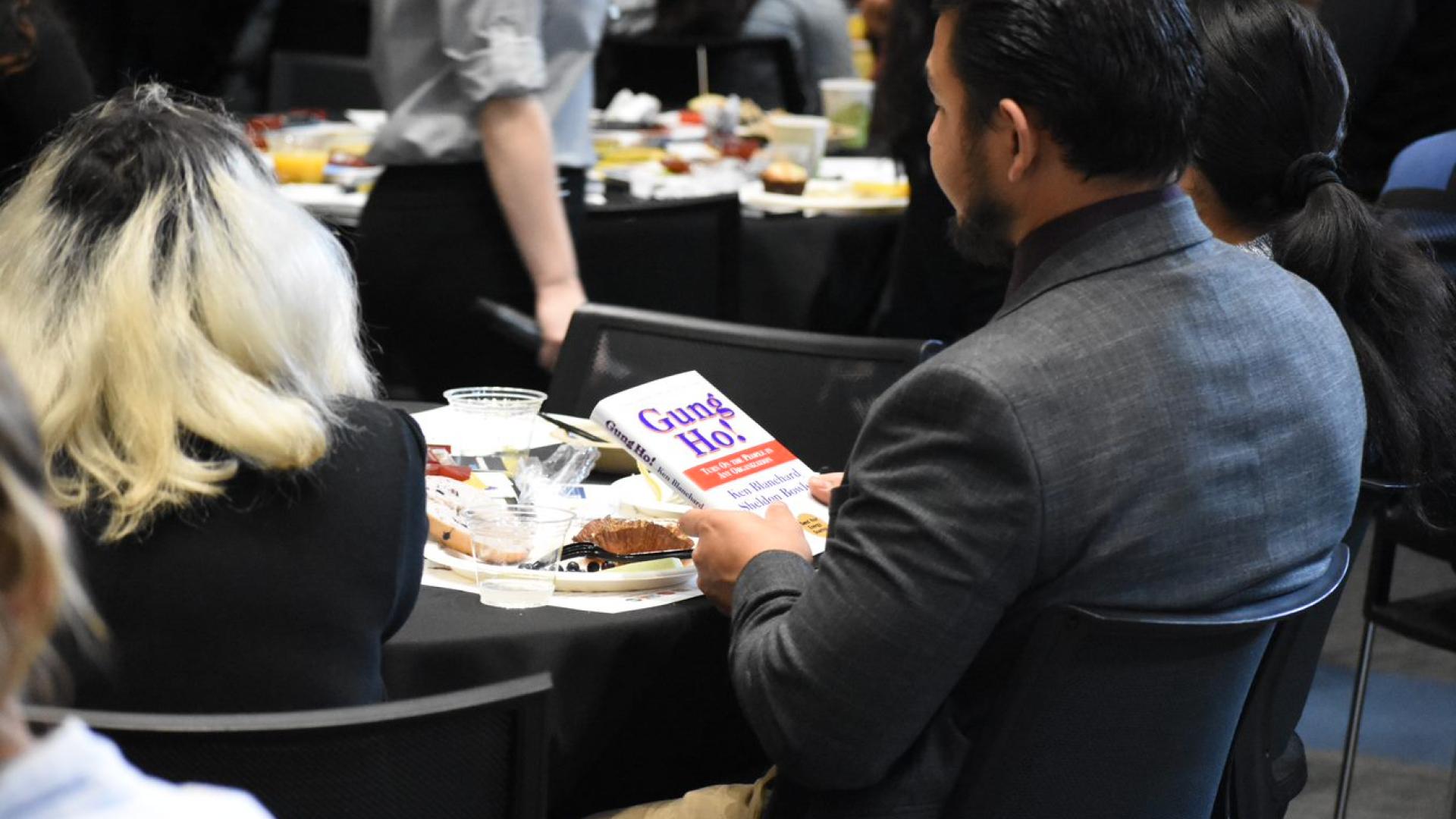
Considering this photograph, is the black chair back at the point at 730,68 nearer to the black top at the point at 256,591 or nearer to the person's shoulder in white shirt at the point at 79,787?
the black top at the point at 256,591

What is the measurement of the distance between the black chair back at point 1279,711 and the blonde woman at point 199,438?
82 cm

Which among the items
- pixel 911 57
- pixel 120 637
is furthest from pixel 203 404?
pixel 911 57

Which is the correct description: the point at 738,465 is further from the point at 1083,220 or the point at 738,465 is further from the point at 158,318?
the point at 158,318

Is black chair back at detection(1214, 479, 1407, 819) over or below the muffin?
over

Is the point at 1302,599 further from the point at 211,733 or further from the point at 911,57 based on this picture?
the point at 911,57

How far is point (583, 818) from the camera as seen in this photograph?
177 cm

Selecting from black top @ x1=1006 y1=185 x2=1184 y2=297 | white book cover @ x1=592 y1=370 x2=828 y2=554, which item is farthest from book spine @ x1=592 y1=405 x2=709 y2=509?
black top @ x1=1006 y1=185 x2=1184 y2=297

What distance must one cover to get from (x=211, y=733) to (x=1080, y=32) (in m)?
0.90

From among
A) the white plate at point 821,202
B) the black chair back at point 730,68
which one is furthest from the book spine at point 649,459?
the black chair back at point 730,68

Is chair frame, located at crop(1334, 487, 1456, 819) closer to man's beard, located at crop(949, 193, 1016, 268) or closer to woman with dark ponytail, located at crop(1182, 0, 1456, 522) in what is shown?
woman with dark ponytail, located at crop(1182, 0, 1456, 522)

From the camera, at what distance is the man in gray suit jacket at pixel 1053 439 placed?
1345mm

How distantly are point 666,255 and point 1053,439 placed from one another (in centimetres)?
217

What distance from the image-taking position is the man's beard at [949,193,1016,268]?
5.04 feet

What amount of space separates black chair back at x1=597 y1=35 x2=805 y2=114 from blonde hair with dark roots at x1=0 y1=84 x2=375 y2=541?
4389 mm
